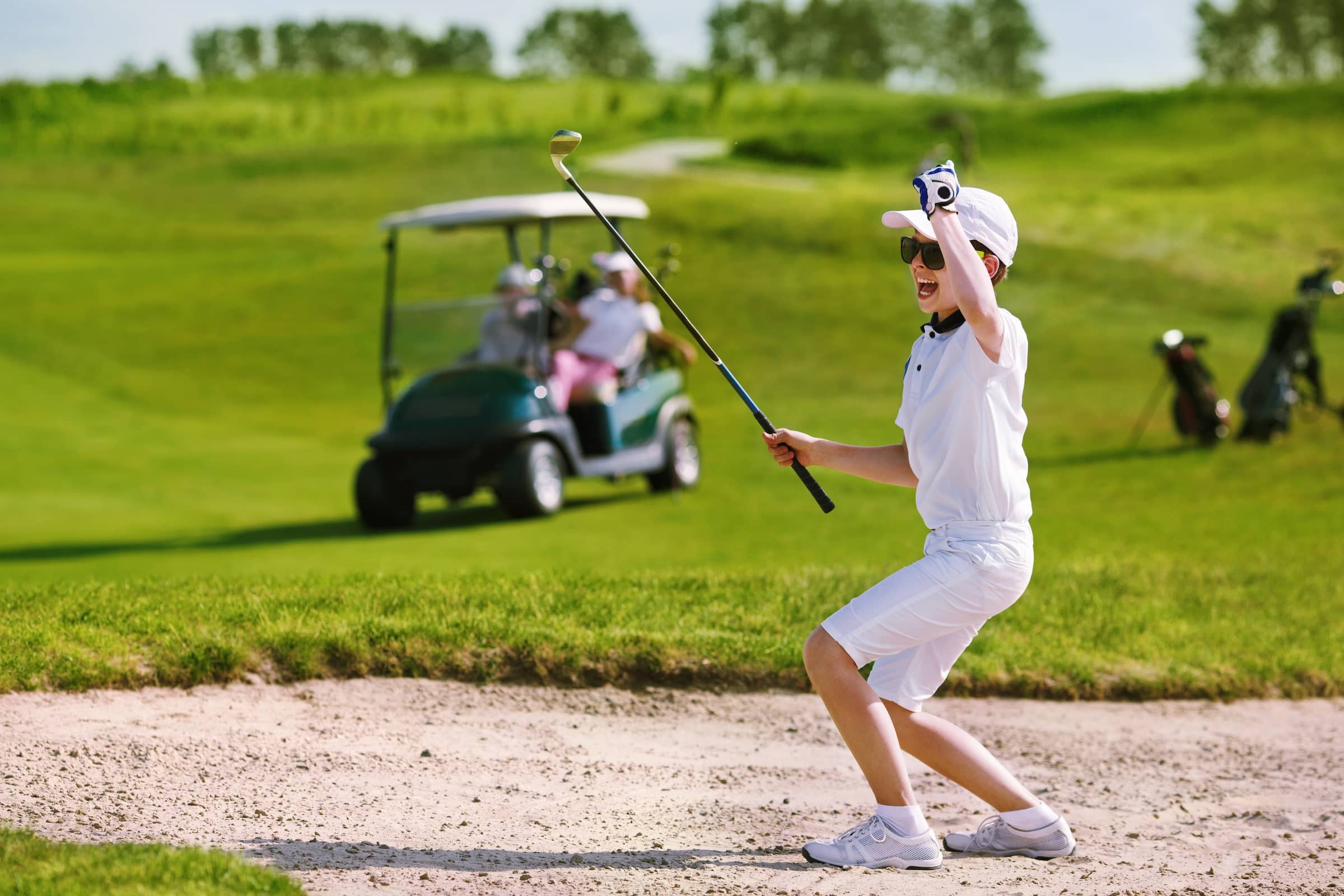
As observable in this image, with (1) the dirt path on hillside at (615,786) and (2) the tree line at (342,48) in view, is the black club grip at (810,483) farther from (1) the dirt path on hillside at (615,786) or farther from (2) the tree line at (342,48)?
(2) the tree line at (342,48)

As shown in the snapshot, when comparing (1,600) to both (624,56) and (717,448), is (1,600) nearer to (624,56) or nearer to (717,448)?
(717,448)

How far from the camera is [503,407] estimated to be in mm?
11922

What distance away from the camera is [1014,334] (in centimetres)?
396

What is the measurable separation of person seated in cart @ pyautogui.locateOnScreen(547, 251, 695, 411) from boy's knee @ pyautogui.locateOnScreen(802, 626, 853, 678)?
873cm

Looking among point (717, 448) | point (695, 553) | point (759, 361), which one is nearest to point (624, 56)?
point (759, 361)

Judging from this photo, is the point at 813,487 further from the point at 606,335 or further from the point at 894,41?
the point at 894,41

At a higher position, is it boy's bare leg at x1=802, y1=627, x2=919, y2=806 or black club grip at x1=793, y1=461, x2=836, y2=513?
black club grip at x1=793, y1=461, x2=836, y2=513

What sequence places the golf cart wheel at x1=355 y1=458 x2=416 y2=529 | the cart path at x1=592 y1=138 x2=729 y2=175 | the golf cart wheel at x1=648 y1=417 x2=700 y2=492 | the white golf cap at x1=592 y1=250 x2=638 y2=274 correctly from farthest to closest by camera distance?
the cart path at x1=592 y1=138 x2=729 y2=175 < the golf cart wheel at x1=648 y1=417 x2=700 y2=492 < the white golf cap at x1=592 y1=250 x2=638 y2=274 < the golf cart wheel at x1=355 y1=458 x2=416 y2=529

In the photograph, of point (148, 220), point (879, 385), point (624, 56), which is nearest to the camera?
point (879, 385)

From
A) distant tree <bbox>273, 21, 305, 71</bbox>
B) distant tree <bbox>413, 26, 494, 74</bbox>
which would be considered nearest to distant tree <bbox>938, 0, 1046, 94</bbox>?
distant tree <bbox>413, 26, 494, 74</bbox>

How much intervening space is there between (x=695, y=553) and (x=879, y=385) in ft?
46.7

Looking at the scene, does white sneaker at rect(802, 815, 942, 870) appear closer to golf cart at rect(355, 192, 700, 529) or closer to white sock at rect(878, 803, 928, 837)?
white sock at rect(878, 803, 928, 837)

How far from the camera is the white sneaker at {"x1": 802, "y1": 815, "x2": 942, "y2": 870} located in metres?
4.10

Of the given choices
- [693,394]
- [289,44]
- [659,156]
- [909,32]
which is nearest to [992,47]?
[909,32]
